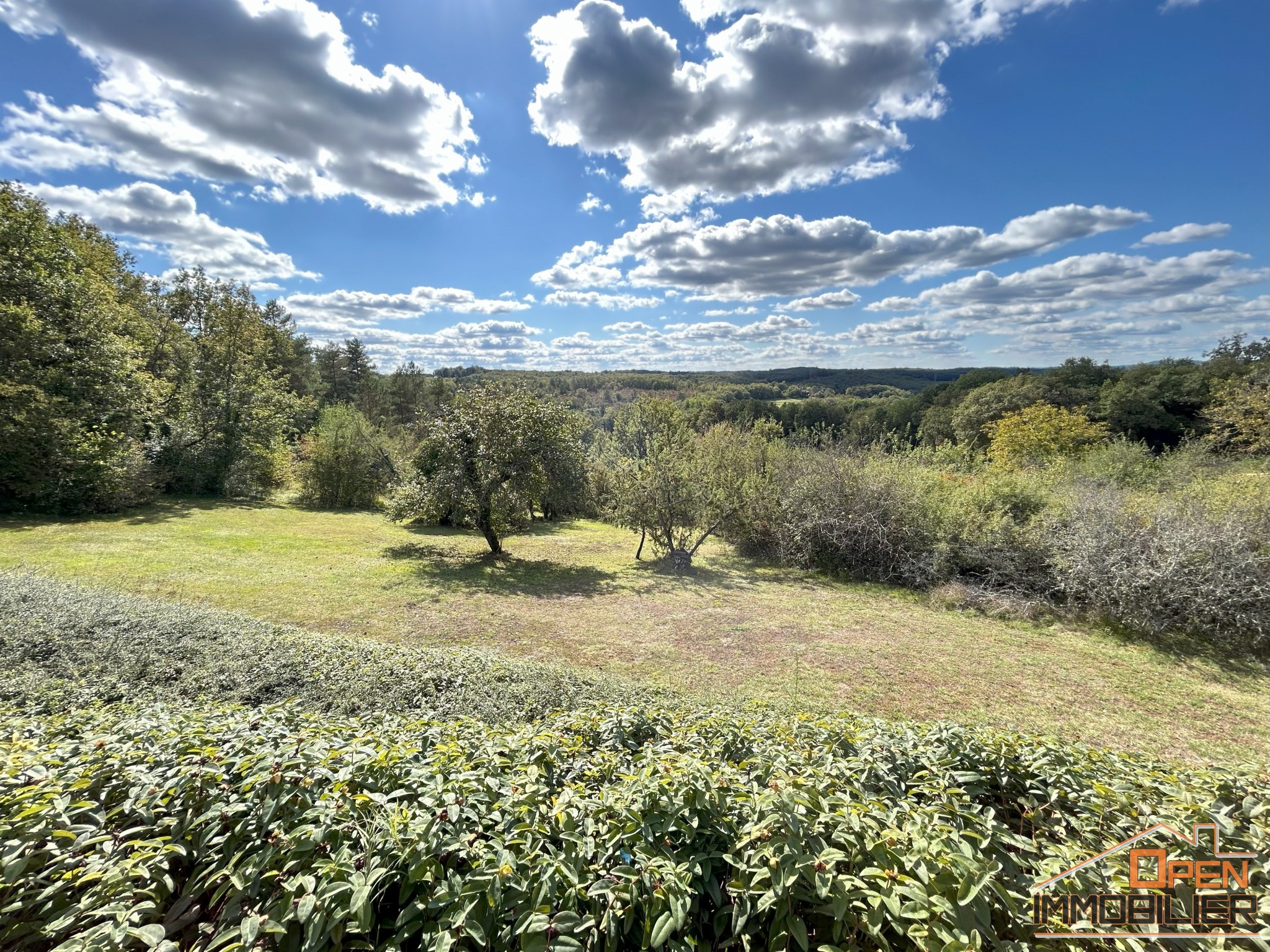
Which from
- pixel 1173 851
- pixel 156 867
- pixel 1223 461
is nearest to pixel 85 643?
pixel 156 867

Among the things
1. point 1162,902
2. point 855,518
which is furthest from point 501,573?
point 1162,902

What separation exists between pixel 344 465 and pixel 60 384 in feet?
28.7

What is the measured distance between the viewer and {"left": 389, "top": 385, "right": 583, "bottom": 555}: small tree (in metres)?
11.9

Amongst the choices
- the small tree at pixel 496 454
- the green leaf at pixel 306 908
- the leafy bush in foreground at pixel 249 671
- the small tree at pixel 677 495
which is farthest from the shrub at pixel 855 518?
the green leaf at pixel 306 908

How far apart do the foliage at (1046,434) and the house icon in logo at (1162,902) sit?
24.7 m

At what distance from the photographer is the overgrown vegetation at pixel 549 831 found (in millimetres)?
1421

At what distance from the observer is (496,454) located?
38.5 feet

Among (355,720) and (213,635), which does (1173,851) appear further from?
(213,635)

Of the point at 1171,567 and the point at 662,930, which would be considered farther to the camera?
the point at 1171,567

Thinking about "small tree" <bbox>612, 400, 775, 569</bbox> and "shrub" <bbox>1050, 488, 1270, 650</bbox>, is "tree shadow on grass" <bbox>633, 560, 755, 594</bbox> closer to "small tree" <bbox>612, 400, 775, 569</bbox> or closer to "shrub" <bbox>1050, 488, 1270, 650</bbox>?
"small tree" <bbox>612, 400, 775, 569</bbox>

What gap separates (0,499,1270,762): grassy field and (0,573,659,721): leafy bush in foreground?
6.35 feet

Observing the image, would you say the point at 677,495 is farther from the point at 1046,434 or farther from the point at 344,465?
the point at 1046,434

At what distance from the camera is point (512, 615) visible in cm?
841

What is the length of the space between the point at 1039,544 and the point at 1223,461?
11.7 meters
